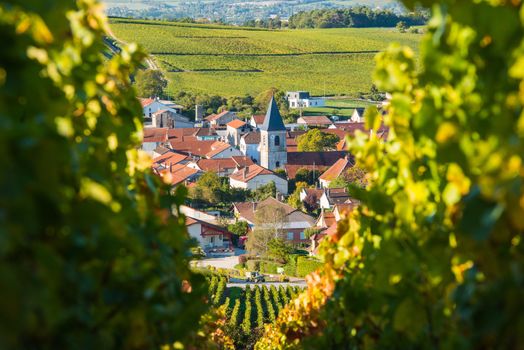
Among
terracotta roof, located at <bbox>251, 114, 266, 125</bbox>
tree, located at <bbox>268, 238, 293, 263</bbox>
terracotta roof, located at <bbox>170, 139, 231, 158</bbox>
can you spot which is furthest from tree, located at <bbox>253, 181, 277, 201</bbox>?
terracotta roof, located at <bbox>251, 114, 266, 125</bbox>

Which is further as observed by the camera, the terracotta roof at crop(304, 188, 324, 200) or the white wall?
the white wall

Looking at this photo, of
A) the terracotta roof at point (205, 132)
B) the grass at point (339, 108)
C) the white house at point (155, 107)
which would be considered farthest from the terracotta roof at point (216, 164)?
the grass at point (339, 108)

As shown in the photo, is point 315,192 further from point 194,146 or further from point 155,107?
point 155,107

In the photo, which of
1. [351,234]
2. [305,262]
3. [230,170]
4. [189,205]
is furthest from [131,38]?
[351,234]

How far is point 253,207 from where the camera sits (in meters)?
49.4

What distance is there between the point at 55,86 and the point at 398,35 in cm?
12354

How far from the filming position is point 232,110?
90.4 meters

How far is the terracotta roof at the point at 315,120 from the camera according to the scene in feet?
274

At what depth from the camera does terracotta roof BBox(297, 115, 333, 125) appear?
274 feet

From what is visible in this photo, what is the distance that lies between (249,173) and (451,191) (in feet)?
179

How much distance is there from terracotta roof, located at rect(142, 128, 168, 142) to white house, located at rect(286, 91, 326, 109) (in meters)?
20.8

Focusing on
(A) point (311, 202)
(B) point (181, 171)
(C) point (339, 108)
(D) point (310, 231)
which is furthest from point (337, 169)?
(C) point (339, 108)

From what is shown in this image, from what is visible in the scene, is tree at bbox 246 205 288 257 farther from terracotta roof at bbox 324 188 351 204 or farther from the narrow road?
terracotta roof at bbox 324 188 351 204

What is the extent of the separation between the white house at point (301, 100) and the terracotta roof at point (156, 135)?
20.8 metres
